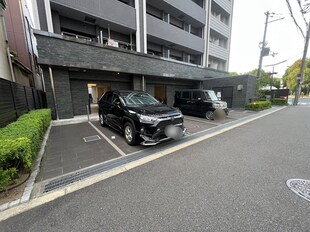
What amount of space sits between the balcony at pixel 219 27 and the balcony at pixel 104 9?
1143cm

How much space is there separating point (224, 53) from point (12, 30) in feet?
72.1

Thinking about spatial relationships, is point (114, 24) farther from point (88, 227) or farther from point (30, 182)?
point (88, 227)

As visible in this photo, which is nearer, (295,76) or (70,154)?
(70,154)

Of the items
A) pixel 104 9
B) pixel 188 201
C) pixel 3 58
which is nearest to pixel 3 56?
pixel 3 58

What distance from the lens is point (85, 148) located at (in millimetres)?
4258

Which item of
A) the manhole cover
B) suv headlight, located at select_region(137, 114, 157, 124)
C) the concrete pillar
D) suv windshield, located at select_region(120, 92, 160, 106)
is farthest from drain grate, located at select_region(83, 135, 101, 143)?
the concrete pillar

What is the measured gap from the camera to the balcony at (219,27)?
16.6m

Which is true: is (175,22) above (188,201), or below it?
above

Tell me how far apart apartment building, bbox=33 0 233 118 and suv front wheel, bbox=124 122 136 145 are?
509 centimetres

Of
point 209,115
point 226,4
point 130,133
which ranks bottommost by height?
point 209,115

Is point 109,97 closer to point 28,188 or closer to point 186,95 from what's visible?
point 28,188

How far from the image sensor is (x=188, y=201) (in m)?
2.13

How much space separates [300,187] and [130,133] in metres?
3.90

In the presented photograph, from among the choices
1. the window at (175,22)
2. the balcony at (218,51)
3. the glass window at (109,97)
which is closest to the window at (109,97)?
Answer: the glass window at (109,97)
